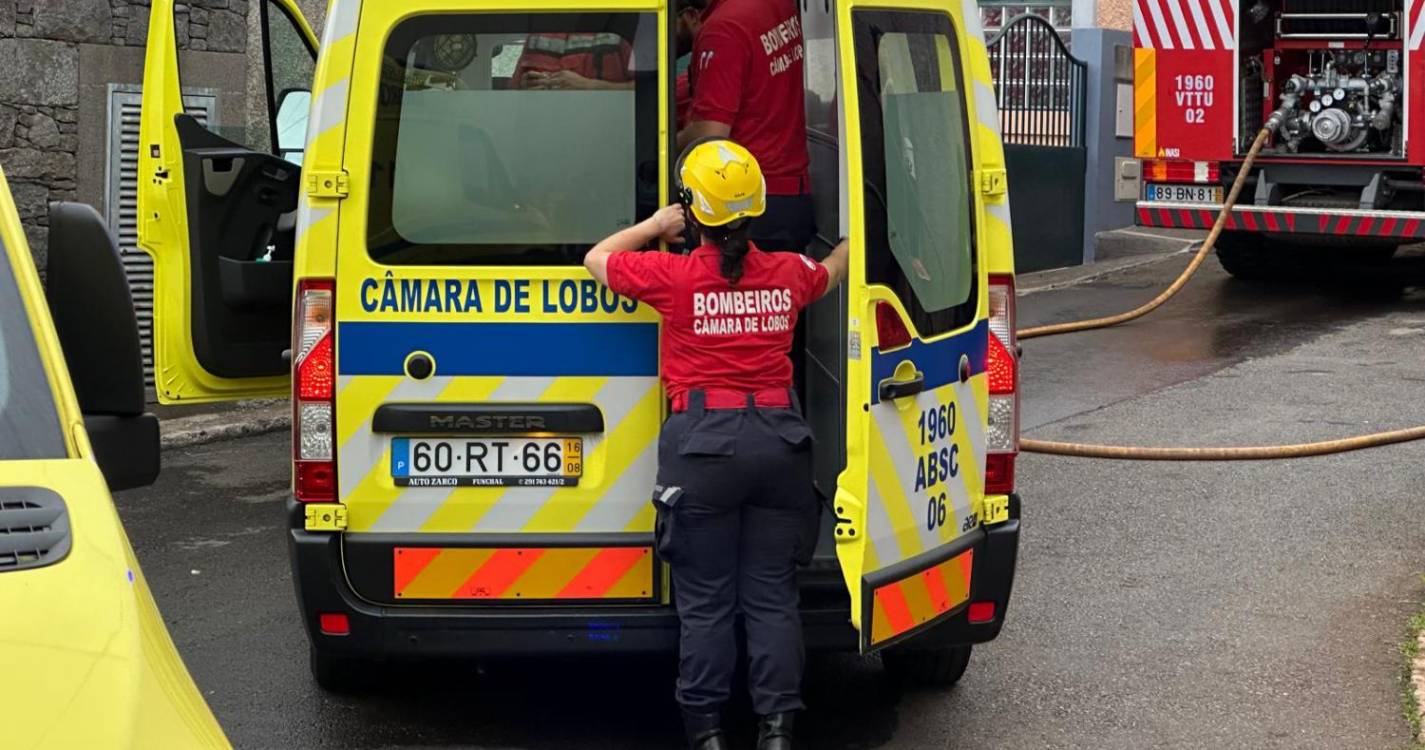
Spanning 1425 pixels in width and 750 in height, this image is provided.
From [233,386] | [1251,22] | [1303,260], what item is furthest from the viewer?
[1303,260]

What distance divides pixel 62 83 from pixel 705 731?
21.9 feet

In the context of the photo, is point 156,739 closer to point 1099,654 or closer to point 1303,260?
point 1099,654

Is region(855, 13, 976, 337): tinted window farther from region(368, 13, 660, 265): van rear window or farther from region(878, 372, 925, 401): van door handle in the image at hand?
region(368, 13, 660, 265): van rear window

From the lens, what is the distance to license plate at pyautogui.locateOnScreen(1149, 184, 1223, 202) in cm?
1521

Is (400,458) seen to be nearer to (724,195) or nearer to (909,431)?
(724,195)

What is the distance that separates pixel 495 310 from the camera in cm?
516

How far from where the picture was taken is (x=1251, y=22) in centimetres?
1492

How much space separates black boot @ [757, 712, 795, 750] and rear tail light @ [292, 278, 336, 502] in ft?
4.16

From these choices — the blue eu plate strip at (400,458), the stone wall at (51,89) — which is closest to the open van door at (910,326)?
the blue eu plate strip at (400,458)

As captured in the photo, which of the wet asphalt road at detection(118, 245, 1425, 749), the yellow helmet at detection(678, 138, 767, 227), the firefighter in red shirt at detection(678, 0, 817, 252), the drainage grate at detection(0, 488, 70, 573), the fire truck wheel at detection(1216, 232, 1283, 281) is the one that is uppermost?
the firefighter in red shirt at detection(678, 0, 817, 252)

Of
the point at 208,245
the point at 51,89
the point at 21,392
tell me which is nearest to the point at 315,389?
the point at 208,245

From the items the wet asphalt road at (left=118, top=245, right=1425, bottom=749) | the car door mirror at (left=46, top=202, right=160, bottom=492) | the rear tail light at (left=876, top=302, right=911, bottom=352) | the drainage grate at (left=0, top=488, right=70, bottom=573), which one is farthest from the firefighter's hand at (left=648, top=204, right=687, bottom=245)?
the drainage grate at (left=0, top=488, right=70, bottom=573)

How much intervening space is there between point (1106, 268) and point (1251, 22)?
3.10 meters

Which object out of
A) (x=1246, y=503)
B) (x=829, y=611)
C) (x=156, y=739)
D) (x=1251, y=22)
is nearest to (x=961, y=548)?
(x=829, y=611)
